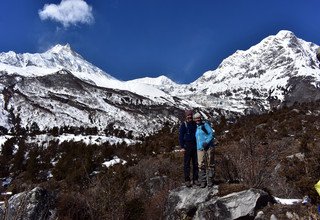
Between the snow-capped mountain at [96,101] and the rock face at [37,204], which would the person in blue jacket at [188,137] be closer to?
the rock face at [37,204]

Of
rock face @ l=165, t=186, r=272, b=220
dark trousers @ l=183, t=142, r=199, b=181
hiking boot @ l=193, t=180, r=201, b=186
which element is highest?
dark trousers @ l=183, t=142, r=199, b=181

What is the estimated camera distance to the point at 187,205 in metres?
9.80

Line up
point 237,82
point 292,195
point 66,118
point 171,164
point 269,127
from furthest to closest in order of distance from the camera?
point 237,82
point 66,118
point 269,127
point 171,164
point 292,195

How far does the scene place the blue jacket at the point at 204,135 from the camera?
31.6ft

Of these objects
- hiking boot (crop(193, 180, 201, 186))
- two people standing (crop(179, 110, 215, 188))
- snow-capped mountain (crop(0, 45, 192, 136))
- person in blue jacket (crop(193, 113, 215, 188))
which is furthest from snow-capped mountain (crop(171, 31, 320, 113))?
person in blue jacket (crop(193, 113, 215, 188))

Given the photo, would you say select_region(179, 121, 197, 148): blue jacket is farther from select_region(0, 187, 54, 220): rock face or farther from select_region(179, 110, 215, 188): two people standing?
select_region(0, 187, 54, 220): rock face

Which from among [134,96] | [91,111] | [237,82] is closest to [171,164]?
[91,111]

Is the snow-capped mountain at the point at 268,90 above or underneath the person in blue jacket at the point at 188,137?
above

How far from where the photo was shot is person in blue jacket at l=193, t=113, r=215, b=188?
9648 millimetres

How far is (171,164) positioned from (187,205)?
8.19 m

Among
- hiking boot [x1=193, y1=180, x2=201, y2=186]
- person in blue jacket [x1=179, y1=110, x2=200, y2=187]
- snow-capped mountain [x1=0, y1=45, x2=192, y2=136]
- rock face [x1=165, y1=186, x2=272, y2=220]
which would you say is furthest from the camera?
snow-capped mountain [x1=0, y1=45, x2=192, y2=136]

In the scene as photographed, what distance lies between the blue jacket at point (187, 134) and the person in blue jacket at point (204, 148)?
7.3 inches

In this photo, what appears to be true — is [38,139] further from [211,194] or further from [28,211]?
[211,194]

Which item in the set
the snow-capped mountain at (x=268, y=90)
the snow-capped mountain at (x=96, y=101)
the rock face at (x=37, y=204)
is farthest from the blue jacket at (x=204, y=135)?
the snow-capped mountain at (x=268, y=90)
